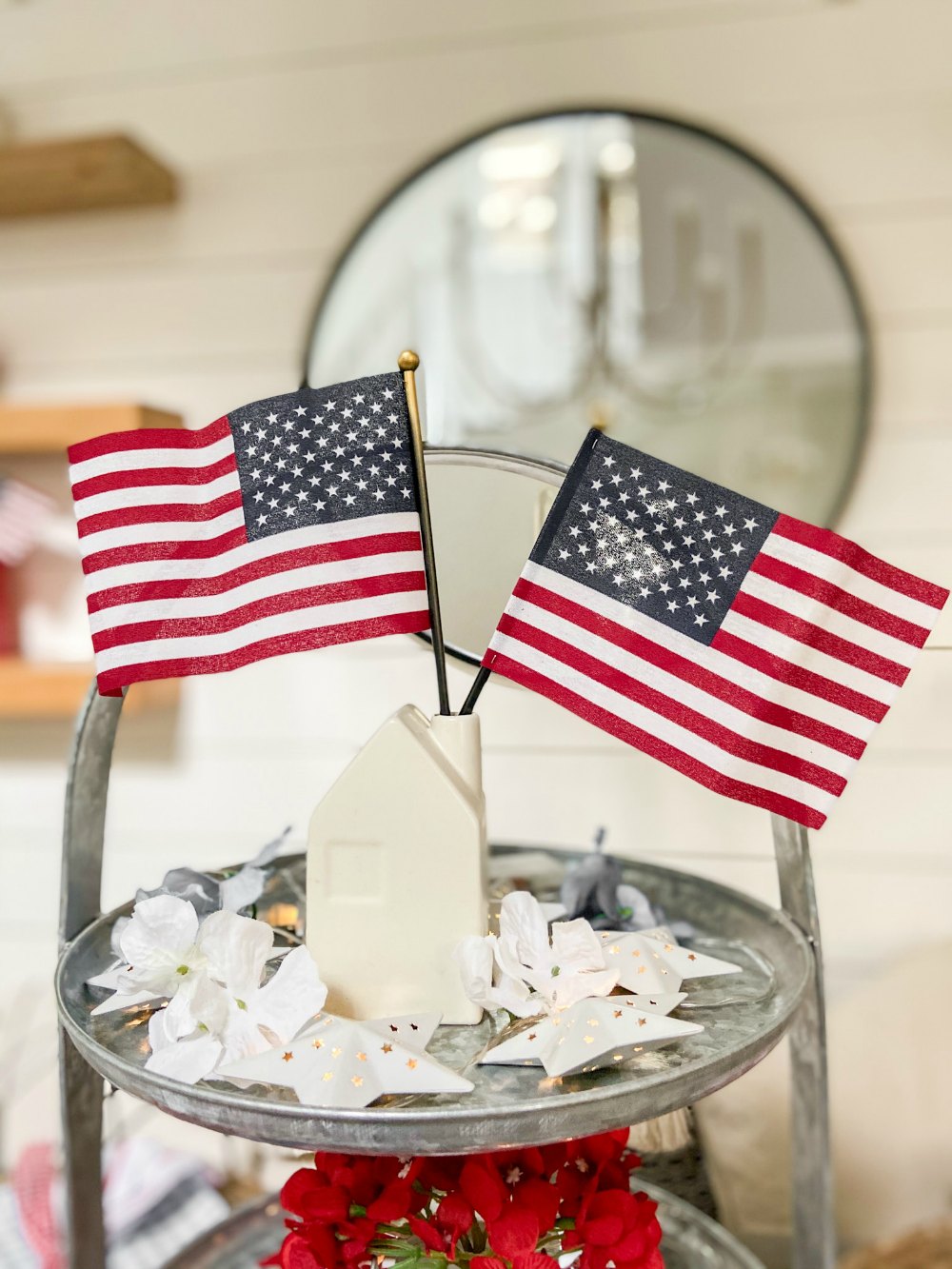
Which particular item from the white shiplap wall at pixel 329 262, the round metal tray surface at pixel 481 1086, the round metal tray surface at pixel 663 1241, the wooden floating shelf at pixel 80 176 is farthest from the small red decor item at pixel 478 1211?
the wooden floating shelf at pixel 80 176

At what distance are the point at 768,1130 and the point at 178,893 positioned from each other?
31.9 inches

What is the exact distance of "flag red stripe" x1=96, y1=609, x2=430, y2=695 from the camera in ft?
2.45

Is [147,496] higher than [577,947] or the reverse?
higher

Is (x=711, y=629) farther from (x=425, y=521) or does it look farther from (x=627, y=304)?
(x=627, y=304)

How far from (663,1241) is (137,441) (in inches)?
32.5

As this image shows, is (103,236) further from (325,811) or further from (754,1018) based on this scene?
(754,1018)

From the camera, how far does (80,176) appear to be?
1543 mm

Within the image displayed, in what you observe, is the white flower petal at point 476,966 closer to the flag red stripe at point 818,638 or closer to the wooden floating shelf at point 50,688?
the flag red stripe at point 818,638

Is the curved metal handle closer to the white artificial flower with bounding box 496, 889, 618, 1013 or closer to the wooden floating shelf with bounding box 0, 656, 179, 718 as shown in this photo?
the white artificial flower with bounding box 496, 889, 618, 1013

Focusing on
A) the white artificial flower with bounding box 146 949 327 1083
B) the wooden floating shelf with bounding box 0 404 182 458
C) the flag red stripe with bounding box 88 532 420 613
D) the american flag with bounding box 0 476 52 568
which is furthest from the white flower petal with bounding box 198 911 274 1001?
the american flag with bounding box 0 476 52 568

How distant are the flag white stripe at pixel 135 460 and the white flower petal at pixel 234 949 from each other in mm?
348

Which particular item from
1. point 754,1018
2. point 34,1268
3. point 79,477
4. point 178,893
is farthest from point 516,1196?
point 34,1268

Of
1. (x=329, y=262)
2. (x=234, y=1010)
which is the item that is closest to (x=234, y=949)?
(x=234, y=1010)

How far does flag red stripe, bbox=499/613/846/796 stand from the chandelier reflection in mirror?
2.67ft
